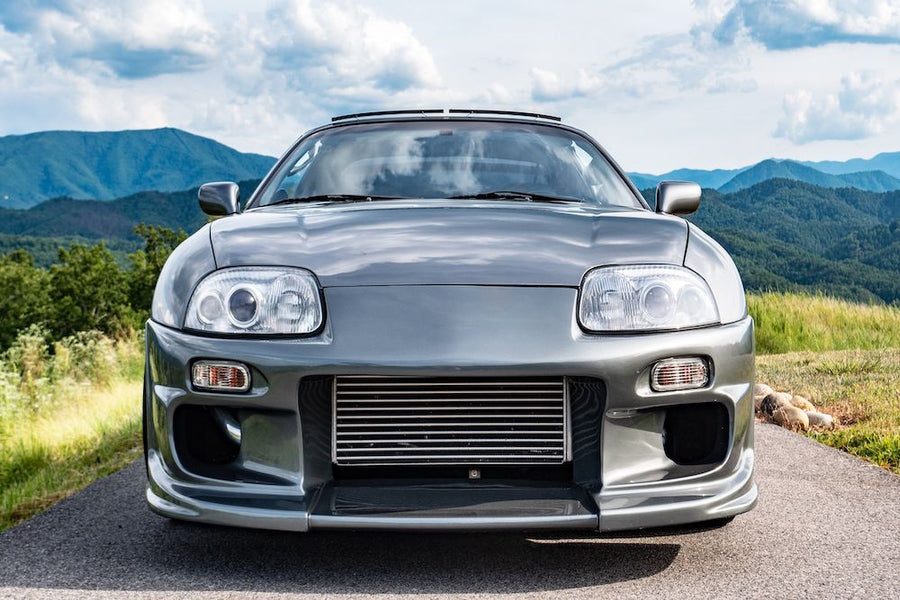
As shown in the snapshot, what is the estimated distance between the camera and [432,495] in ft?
8.20

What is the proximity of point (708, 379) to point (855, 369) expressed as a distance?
19.7 feet

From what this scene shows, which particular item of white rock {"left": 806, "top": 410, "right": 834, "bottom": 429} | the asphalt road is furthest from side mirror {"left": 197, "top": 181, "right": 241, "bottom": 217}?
white rock {"left": 806, "top": 410, "right": 834, "bottom": 429}

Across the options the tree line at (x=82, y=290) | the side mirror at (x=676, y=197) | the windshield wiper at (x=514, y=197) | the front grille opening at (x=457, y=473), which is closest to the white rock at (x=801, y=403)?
the side mirror at (x=676, y=197)

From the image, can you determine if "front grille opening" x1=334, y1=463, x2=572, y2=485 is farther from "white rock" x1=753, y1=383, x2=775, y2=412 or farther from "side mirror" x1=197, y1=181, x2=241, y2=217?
"white rock" x1=753, y1=383, x2=775, y2=412

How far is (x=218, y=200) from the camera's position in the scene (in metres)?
3.68

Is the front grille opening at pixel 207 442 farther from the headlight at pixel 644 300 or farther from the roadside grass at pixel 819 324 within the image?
→ the roadside grass at pixel 819 324

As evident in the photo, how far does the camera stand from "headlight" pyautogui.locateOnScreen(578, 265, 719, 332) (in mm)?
2598

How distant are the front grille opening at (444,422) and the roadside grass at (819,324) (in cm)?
998

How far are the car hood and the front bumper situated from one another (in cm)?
6

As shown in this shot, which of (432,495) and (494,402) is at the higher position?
(494,402)

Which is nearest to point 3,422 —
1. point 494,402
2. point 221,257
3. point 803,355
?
point 221,257

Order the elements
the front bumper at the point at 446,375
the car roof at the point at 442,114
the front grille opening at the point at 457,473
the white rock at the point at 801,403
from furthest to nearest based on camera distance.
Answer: the white rock at the point at 801,403
the car roof at the point at 442,114
the front grille opening at the point at 457,473
the front bumper at the point at 446,375

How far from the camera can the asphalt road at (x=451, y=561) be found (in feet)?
8.50

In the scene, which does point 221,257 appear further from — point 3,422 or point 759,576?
point 3,422
